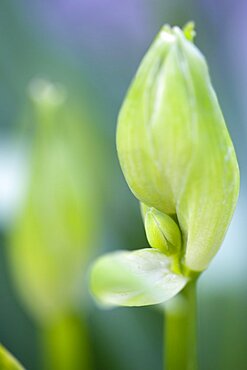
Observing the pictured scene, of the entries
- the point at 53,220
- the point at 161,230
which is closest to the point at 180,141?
the point at 161,230

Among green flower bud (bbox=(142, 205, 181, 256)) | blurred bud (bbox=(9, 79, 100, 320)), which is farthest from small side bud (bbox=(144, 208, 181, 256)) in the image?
blurred bud (bbox=(9, 79, 100, 320))

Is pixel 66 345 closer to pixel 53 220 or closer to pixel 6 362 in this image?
pixel 53 220

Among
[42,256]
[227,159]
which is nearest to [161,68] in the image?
[227,159]

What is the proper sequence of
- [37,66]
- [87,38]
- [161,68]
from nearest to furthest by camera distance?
[161,68]
[37,66]
[87,38]

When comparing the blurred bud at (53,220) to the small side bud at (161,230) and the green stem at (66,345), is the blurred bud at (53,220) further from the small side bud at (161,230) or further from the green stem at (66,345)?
the small side bud at (161,230)

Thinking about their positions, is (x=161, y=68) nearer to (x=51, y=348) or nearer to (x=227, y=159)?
(x=227, y=159)

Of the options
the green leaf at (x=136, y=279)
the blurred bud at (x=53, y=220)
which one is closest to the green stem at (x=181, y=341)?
the green leaf at (x=136, y=279)
